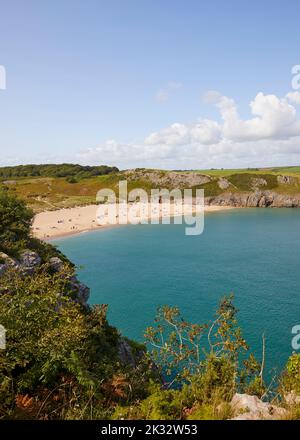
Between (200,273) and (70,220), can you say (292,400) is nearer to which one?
(200,273)

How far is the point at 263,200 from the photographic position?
7657 inches

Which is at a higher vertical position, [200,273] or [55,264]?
[55,264]

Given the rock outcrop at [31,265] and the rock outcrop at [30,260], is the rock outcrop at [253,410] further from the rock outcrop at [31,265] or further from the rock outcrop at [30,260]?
the rock outcrop at [30,260]

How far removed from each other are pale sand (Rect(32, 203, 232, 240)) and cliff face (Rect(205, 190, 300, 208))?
1669cm

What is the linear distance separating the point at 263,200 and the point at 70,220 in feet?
383

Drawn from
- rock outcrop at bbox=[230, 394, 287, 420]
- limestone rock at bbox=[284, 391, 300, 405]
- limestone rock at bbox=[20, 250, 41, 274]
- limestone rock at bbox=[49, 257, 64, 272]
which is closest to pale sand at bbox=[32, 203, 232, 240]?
limestone rock at bbox=[49, 257, 64, 272]

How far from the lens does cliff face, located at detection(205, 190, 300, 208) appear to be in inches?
7451

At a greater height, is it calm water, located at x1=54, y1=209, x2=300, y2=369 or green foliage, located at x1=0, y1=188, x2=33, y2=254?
green foliage, located at x1=0, y1=188, x2=33, y2=254

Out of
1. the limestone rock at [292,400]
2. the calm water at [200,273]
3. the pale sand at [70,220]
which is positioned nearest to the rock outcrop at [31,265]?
the calm water at [200,273]

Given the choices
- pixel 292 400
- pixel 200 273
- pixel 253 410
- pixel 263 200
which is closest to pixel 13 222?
pixel 253 410

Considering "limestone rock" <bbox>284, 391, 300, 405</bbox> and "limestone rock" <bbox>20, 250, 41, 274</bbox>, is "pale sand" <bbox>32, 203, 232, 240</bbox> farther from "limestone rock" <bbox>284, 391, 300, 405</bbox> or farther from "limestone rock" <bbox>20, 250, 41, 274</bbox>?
"limestone rock" <bbox>284, 391, 300, 405</bbox>

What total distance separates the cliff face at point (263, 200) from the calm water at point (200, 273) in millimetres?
60182
